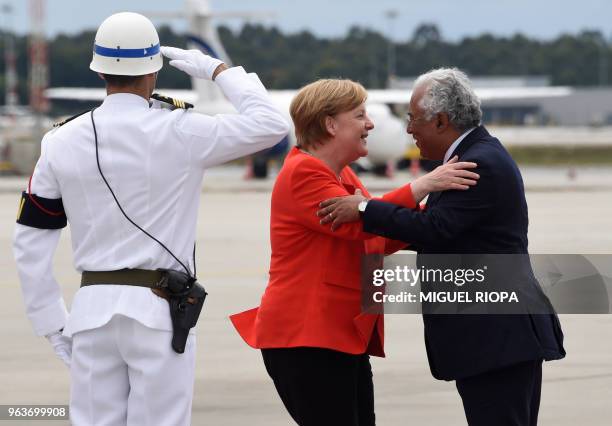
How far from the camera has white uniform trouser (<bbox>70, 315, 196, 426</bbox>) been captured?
13.5ft

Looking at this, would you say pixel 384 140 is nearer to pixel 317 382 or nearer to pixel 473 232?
pixel 317 382

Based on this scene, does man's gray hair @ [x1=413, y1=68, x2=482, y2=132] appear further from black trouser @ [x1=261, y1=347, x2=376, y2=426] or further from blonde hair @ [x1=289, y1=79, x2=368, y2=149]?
black trouser @ [x1=261, y1=347, x2=376, y2=426]

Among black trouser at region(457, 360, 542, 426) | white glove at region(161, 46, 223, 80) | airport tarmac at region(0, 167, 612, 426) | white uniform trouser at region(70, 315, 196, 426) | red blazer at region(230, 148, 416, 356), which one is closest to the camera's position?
white uniform trouser at region(70, 315, 196, 426)

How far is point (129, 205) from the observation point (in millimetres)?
4117

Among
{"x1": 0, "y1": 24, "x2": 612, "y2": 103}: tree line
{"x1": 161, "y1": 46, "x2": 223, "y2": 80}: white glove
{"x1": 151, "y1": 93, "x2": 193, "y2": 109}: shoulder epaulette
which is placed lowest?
{"x1": 0, "y1": 24, "x2": 612, "y2": 103}: tree line

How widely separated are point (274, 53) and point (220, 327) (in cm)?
13488

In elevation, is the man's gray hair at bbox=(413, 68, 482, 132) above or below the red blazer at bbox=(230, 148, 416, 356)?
above

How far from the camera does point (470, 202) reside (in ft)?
14.2

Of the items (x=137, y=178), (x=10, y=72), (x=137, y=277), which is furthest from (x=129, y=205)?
(x=10, y=72)

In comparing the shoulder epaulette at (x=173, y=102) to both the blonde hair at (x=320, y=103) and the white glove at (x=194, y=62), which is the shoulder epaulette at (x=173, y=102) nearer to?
the white glove at (x=194, y=62)

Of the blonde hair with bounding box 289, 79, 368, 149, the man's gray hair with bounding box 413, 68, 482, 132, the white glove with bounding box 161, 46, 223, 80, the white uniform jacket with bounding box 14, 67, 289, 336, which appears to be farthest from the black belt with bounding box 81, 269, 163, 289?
the man's gray hair with bounding box 413, 68, 482, 132

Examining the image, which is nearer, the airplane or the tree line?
the airplane

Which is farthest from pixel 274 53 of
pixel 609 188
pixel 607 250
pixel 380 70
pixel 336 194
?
pixel 336 194

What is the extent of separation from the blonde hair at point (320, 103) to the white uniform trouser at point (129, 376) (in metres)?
0.93
